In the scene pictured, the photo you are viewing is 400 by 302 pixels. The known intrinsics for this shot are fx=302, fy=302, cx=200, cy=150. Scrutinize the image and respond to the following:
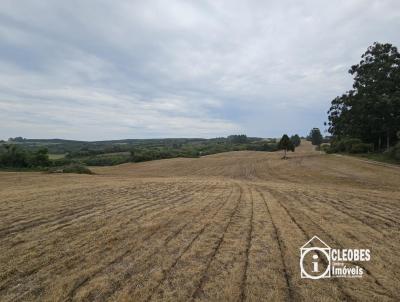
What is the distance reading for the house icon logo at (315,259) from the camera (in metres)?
5.40

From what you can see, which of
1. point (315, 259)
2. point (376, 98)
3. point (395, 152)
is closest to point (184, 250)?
point (315, 259)

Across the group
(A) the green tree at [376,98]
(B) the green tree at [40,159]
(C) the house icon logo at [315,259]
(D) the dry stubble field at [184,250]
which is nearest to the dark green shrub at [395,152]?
(A) the green tree at [376,98]

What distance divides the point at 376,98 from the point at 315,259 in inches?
1882

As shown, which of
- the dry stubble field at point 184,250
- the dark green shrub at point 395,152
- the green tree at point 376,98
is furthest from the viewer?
the green tree at point 376,98

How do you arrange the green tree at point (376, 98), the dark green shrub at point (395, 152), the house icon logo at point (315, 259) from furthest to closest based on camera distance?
the green tree at point (376, 98), the dark green shrub at point (395, 152), the house icon logo at point (315, 259)

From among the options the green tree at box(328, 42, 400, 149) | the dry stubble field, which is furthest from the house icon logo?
the green tree at box(328, 42, 400, 149)

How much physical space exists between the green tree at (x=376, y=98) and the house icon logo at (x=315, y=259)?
143 feet

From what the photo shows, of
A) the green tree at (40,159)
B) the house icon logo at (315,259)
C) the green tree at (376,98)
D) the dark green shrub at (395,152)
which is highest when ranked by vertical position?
the green tree at (376,98)

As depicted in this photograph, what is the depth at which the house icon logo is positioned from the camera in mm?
5398

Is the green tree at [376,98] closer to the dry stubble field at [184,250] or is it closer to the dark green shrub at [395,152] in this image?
the dark green shrub at [395,152]

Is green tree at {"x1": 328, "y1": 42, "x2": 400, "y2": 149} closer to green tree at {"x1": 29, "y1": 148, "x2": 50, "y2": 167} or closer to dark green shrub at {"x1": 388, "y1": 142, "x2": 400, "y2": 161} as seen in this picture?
dark green shrub at {"x1": 388, "y1": 142, "x2": 400, "y2": 161}

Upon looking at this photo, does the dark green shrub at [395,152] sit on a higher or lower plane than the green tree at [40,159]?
higher

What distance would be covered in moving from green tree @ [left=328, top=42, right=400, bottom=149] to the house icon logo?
43629 mm

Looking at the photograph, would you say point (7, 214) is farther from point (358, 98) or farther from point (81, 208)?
point (358, 98)
